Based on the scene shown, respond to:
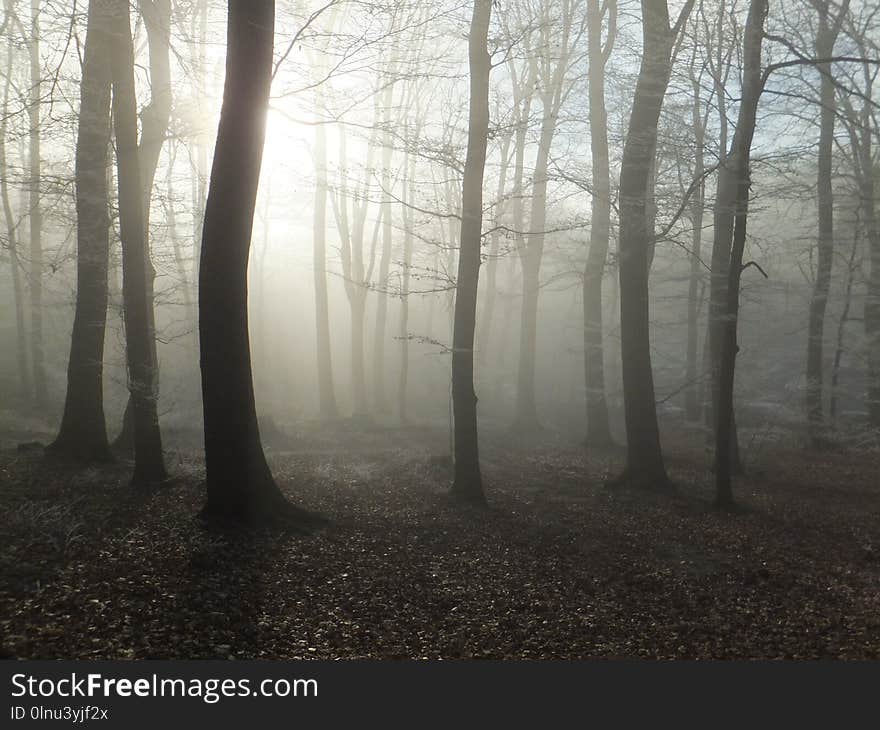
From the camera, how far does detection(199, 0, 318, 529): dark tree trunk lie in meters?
7.19

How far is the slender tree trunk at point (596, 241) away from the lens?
17.5 m

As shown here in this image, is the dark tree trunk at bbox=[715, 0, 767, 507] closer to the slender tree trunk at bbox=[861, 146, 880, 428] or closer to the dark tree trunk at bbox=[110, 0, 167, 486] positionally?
the slender tree trunk at bbox=[861, 146, 880, 428]

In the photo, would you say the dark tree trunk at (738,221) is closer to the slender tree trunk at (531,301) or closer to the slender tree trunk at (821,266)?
the slender tree trunk at (821,266)

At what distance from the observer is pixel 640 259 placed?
38.3ft

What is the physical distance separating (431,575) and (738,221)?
7.17 metres

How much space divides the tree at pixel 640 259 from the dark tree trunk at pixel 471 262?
2856 mm

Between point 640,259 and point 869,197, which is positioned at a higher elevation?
point 869,197

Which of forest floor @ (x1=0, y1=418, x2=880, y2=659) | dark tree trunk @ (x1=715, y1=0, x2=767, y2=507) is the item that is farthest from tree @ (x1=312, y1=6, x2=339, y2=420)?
dark tree trunk @ (x1=715, y1=0, x2=767, y2=507)

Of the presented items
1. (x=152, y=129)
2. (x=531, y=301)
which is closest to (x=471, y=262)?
(x=152, y=129)

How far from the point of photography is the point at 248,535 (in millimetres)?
7242

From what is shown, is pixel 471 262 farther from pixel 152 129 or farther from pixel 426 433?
pixel 426 433

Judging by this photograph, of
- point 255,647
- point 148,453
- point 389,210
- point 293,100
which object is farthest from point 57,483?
point 389,210

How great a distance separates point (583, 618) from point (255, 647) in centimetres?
312

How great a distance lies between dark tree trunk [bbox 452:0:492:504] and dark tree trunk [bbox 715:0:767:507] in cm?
400
